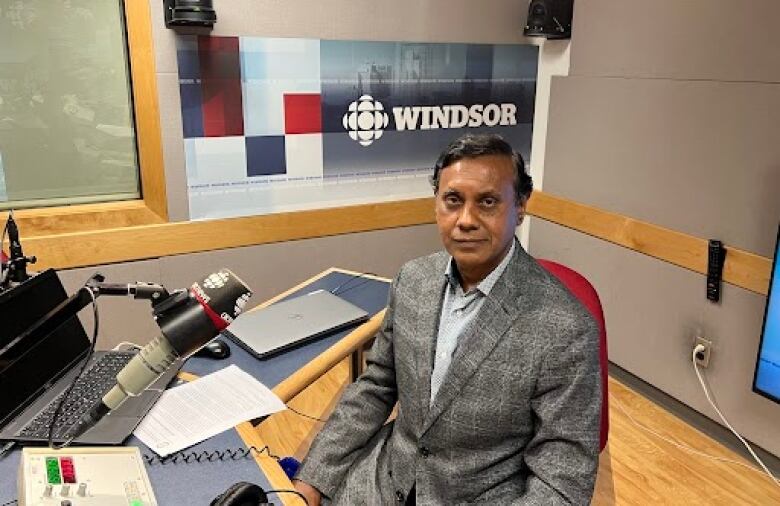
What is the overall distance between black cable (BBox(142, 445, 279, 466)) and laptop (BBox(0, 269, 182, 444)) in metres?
0.10

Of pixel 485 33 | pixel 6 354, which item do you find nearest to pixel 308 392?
pixel 6 354

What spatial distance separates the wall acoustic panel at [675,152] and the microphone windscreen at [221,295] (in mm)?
2118

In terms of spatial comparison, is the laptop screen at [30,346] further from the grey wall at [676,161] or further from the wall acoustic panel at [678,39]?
the wall acoustic panel at [678,39]

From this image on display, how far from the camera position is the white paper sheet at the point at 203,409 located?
134 cm

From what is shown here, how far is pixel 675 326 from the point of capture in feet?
9.05

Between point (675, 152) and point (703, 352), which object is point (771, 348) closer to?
point (703, 352)

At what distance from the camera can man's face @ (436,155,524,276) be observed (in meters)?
1.31

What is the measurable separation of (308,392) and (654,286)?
67.0 inches

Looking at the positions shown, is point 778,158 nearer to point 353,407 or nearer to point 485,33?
point 485,33

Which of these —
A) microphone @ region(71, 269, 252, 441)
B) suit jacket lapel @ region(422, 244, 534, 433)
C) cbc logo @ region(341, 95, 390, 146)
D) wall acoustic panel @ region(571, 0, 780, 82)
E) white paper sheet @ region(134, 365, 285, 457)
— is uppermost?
wall acoustic panel @ region(571, 0, 780, 82)

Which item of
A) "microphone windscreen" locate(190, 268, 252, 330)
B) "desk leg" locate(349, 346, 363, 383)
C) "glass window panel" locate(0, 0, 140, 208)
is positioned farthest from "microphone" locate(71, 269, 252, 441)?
"glass window panel" locate(0, 0, 140, 208)

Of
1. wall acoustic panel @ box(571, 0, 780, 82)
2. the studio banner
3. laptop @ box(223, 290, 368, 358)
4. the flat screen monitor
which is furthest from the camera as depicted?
the studio banner

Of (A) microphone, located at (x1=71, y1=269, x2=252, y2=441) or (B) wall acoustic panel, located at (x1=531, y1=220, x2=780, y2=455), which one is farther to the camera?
(B) wall acoustic panel, located at (x1=531, y1=220, x2=780, y2=455)

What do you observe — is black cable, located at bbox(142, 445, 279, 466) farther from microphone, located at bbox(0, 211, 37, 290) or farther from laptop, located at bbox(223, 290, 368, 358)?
microphone, located at bbox(0, 211, 37, 290)
